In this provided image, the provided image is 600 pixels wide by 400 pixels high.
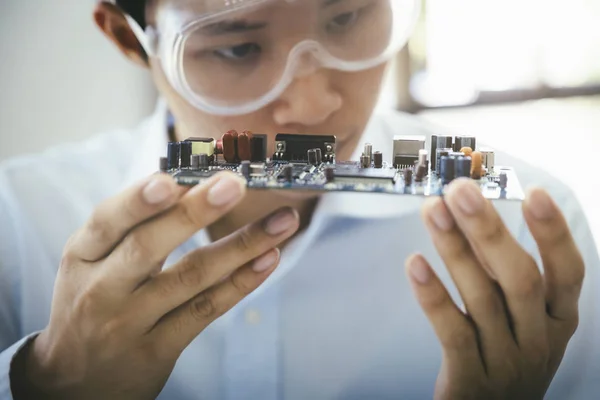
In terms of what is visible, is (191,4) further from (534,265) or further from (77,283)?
(534,265)

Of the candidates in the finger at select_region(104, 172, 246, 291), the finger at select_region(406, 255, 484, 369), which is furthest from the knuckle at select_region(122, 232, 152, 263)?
the finger at select_region(406, 255, 484, 369)

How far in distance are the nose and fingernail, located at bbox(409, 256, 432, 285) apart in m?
0.37

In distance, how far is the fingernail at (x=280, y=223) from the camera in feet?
3.14

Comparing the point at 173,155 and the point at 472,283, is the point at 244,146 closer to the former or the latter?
the point at 173,155

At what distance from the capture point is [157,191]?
81 centimetres

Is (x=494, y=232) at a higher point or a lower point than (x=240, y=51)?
lower

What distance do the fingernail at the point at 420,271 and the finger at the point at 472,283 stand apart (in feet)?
0.18

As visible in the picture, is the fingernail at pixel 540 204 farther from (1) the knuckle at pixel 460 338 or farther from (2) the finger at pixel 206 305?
(2) the finger at pixel 206 305

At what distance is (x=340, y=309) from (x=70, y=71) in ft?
3.06

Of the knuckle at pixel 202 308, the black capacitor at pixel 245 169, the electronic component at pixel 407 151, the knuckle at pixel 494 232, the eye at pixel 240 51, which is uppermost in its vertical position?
the eye at pixel 240 51

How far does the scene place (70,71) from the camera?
142 centimetres

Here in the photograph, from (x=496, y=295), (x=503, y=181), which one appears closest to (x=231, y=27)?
(x=503, y=181)

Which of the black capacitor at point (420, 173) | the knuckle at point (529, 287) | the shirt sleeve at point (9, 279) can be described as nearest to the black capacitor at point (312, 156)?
the black capacitor at point (420, 173)

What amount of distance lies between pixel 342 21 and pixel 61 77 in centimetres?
78
